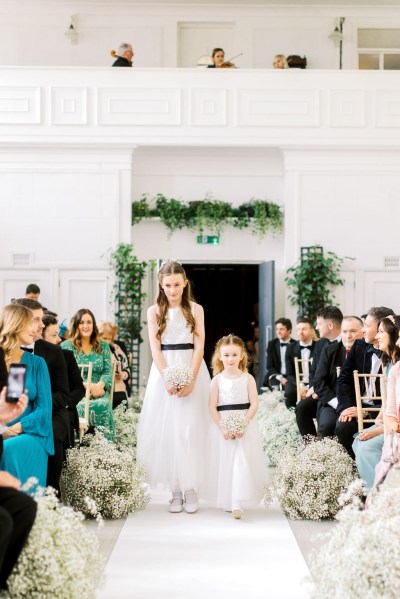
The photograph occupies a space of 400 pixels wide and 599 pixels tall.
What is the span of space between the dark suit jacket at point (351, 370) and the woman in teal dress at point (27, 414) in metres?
2.47

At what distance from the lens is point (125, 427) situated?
9008 millimetres

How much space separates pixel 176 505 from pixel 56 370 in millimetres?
1410

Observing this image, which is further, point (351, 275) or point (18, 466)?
point (351, 275)

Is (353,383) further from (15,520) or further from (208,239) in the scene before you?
(208,239)

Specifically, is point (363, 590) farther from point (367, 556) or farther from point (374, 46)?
point (374, 46)

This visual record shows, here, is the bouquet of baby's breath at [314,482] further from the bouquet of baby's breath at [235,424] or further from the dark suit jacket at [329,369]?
the dark suit jacket at [329,369]

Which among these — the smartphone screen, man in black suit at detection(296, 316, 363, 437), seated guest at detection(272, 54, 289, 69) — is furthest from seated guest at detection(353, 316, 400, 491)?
seated guest at detection(272, 54, 289, 69)

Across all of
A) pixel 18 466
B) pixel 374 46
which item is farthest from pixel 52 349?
pixel 374 46

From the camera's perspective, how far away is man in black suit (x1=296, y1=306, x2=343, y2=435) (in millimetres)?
8109

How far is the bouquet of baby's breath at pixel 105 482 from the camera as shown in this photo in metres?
6.24

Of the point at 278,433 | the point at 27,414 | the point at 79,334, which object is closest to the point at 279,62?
the point at 278,433

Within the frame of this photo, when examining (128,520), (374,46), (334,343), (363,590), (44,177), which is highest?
(374,46)

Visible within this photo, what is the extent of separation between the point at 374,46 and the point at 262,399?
7357 mm

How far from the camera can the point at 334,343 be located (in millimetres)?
7910
